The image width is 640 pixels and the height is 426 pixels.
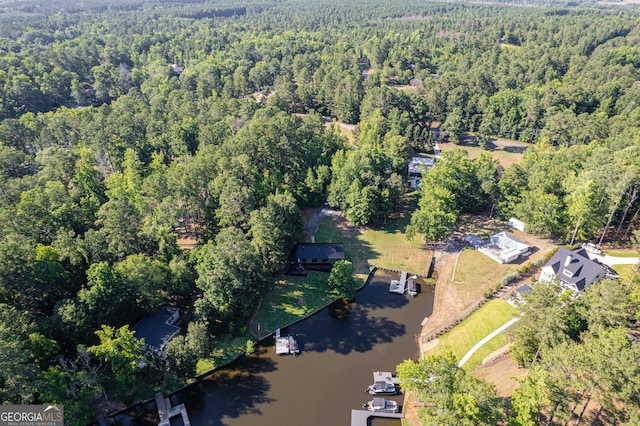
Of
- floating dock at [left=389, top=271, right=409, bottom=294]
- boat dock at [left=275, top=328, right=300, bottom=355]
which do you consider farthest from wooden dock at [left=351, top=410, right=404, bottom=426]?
floating dock at [left=389, top=271, right=409, bottom=294]

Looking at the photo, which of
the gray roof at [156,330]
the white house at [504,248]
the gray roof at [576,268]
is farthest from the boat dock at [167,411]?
the white house at [504,248]

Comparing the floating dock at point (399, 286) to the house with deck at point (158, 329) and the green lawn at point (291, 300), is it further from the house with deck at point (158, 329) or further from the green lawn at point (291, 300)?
the house with deck at point (158, 329)

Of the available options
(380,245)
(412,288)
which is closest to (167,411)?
(412,288)

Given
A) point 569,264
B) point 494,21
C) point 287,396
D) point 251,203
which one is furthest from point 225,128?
point 494,21

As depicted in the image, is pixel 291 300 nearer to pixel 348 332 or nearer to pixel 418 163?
pixel 348 332

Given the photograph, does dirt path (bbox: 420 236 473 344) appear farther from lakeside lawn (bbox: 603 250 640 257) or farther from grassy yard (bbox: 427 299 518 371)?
lakeside lawn (bbox: 603 250 640 257)
